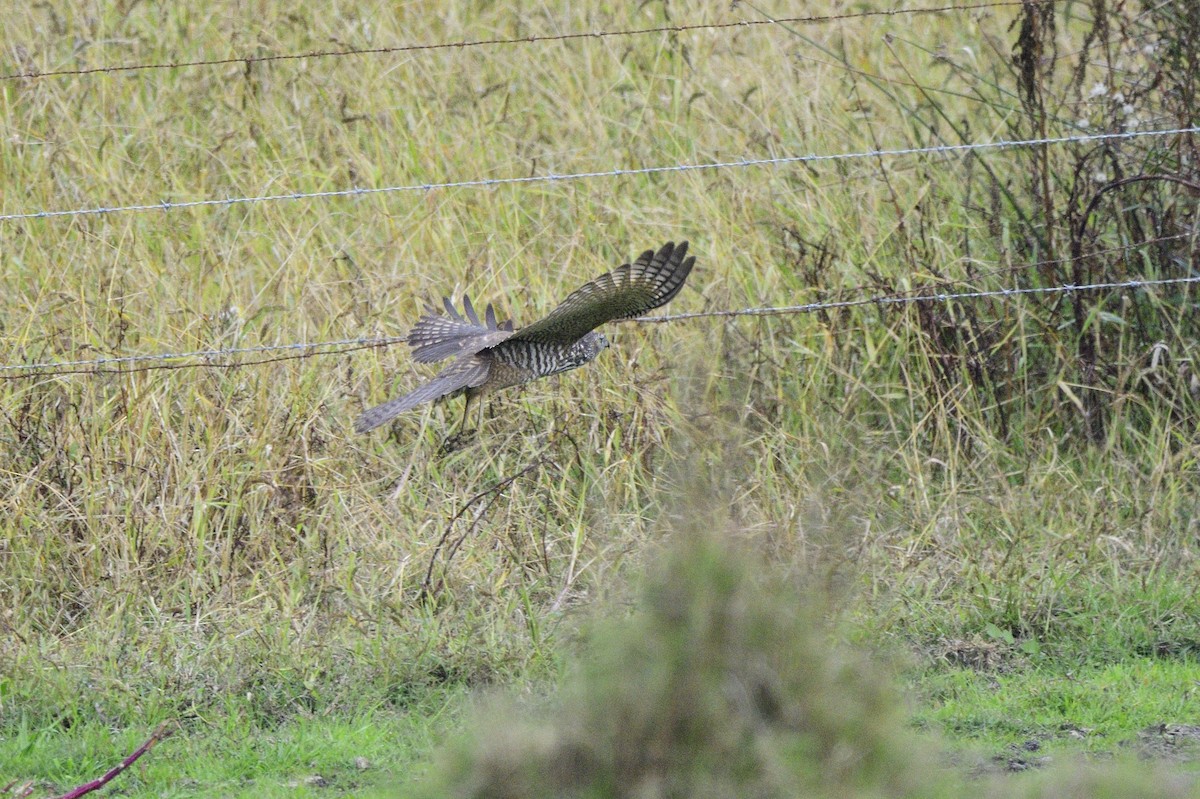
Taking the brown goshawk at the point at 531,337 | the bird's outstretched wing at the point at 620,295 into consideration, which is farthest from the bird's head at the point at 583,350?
the bird's outstretched wing at the point at 620,295

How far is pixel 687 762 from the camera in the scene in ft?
7.02

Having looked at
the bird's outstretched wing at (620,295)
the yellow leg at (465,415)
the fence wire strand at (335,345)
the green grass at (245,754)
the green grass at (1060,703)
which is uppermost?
the bird's outstretched wing at (620,295)

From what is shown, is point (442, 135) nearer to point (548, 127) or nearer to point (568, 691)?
point (548, 127)

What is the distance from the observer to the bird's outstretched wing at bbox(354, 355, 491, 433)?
4.93m

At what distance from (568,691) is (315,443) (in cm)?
341

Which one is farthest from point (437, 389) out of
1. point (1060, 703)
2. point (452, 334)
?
point (1060, 703)

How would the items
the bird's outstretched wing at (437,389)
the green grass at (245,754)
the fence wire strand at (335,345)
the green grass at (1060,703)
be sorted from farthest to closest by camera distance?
1. the fence wire strand at (335,345)
2. the bird's outstretched wing at (437,389)
3. the green grass at (1060,703)
4. the green grass at (245,754)

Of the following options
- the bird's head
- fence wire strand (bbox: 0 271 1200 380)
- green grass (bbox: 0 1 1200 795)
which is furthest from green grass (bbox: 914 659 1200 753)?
the bird's head

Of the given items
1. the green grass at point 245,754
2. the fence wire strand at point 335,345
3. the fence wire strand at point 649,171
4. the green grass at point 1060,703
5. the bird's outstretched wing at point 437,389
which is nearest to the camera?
the green grass at point 245,754

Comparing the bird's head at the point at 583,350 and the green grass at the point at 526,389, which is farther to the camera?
the bird's head at the point at 583,350

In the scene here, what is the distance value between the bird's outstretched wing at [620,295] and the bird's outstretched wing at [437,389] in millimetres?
258

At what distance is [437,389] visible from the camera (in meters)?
5.04

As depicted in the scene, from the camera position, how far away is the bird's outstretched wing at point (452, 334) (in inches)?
208

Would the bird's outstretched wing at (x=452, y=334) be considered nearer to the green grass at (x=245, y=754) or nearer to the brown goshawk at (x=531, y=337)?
the brown goshawk at (x=531, y=337)
